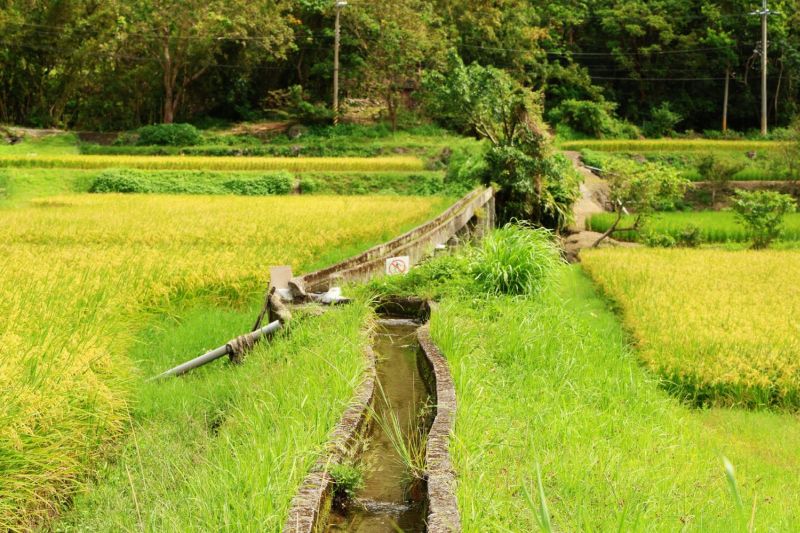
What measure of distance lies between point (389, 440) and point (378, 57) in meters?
27.5

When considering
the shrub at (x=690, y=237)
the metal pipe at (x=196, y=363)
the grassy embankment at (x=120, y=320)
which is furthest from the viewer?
the shrub at (x=690, y=237)

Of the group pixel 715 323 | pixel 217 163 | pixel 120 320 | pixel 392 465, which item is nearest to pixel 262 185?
pixel 217 163

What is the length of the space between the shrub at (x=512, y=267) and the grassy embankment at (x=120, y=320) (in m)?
2.25

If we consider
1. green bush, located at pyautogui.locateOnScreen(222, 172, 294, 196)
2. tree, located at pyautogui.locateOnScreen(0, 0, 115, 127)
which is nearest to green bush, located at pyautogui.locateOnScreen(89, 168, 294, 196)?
green bush, located at pyautogui.locateOnScreen(222, 172, 294, 196)

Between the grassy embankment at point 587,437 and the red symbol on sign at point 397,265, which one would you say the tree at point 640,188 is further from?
the grassy embankment at point 587,437

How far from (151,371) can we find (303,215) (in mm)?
8203

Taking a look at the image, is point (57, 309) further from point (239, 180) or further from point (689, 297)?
point (239, 180)

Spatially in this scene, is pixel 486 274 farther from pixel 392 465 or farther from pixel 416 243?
pixel 392 465

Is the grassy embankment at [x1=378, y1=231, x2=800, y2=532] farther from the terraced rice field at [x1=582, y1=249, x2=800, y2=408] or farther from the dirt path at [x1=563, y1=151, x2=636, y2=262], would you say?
the dirt path at [x1=563, y1=151, x2=636, y2=262]

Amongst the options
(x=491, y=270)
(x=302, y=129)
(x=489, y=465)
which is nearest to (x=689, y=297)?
(x=491, y=270)

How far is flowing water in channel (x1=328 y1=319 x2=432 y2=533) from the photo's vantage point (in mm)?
3707

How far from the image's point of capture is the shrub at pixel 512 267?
27.3 feet

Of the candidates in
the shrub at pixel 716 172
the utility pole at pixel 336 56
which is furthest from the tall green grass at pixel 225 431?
the utility pole at pixel 336 56

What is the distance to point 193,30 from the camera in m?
28.7
